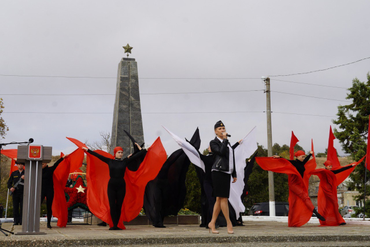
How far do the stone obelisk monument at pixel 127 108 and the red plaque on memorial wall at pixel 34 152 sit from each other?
6.08 m

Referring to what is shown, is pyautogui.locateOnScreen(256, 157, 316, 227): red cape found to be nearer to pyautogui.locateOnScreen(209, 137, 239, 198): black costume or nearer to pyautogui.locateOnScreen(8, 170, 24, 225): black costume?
pyautogui.locateOnScreen(209, 137, 239, 198): black costume

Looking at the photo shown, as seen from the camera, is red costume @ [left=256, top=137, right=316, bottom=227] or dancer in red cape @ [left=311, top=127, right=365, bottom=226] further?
dancer in red cape @ [left=311, top=127, right=365, bottom=226]

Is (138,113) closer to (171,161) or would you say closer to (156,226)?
(171,161)

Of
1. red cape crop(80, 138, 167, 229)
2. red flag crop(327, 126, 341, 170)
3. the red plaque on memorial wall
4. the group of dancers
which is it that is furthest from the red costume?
the red plaque on memorial wall

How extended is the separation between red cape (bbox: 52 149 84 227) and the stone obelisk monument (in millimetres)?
2696

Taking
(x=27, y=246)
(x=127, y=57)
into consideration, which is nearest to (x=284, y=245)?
(x=27, y=246)

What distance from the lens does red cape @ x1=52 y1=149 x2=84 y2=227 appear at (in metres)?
10.6

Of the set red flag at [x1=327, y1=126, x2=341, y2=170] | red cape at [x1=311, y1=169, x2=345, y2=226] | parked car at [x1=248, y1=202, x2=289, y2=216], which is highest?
red flag at [x1=327, y1=126, x2=341, y2=170]

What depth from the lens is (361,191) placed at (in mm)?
22016

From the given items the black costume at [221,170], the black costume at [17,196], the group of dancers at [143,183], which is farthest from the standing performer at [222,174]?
the black costume at [17,196]

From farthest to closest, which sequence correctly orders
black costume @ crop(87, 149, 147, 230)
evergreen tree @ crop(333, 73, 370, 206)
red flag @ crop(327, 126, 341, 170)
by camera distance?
evergreen tree @ crop(333, 73, 370, 206) → red flag @ crop(327, 126, 341, 170) → black costume @ crop(87, 149, 147, 230)

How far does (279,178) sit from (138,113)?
25231 mm

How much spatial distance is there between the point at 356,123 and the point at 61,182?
52.6 feet

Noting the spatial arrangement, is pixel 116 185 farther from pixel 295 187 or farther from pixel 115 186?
pixel 295 187
